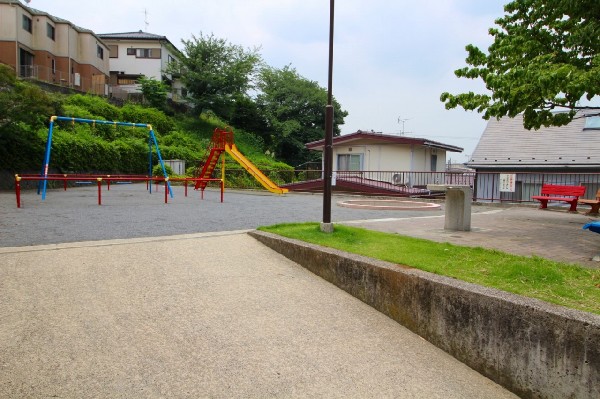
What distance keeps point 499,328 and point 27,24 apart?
1492 inches

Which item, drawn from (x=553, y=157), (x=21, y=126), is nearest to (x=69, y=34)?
(x=21, y=126)

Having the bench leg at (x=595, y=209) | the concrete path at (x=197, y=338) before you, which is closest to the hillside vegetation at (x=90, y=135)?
the concrete path at (x=197, y=338)

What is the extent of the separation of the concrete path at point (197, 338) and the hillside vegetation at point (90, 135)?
522 inches

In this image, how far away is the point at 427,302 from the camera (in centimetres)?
362

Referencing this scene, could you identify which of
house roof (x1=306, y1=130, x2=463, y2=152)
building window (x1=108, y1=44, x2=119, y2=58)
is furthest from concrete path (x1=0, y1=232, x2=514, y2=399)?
building window (x1=108, y1=44, x2=119, y2=58)

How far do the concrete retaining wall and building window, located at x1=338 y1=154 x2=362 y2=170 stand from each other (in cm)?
2093

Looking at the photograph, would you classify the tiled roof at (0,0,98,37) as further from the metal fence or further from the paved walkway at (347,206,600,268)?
the paved walkway at (347,206,600,268)

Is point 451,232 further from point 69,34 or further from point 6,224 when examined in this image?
point 69,34

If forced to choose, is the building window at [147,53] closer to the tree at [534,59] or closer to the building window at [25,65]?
the building window at [25,65]

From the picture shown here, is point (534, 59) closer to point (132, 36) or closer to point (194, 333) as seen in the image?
point (194, 333)

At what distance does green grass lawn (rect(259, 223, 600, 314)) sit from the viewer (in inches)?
131

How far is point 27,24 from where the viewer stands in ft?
103

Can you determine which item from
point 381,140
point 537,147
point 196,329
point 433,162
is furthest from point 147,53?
point 196,329

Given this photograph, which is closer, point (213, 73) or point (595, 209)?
point (595, 209)
